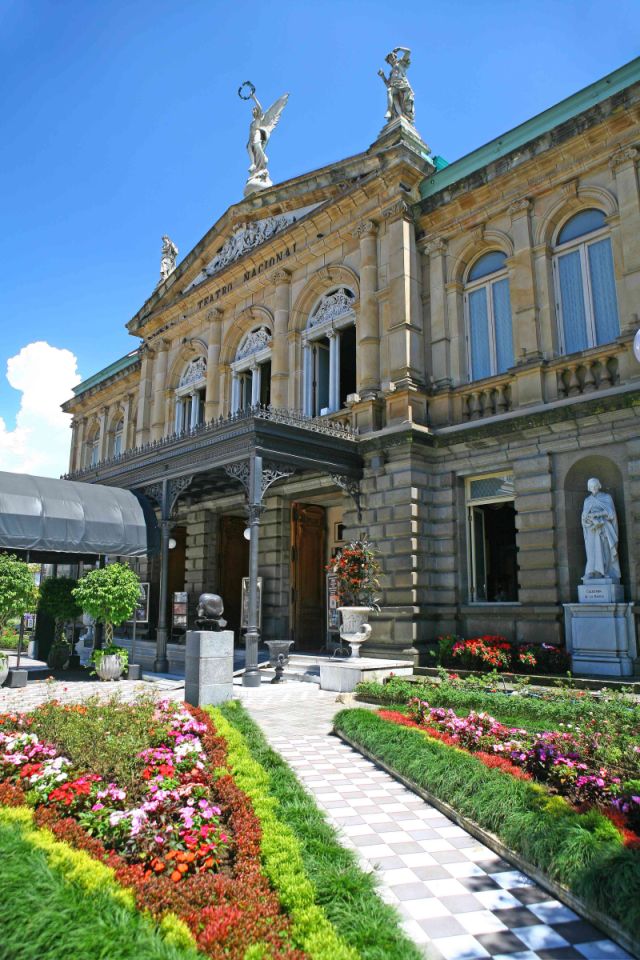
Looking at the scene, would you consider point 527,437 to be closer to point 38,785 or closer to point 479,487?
point 479,487

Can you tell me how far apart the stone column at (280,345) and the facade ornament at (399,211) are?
406cm

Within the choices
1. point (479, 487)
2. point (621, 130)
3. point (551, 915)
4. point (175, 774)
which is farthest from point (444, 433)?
point (551, 915)

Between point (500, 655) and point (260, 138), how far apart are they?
772 inches

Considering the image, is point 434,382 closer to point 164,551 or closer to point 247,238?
point 164,551

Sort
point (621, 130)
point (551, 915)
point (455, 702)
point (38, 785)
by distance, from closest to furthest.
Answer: point (551, 915) → point (38, 785) → point (455, 702) → point (621, 130)

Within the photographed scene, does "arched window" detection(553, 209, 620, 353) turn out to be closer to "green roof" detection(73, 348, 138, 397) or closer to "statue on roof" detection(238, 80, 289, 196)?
"statue on roof" detection(238, 80, 289, 196)

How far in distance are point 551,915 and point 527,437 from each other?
1160cm

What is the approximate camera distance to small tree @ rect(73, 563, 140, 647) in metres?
15.0

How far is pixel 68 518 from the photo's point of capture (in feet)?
55.3

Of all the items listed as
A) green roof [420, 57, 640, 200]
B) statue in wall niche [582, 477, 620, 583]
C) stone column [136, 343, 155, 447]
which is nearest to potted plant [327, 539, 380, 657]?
statue in wall niche [582, 477, 620, 583]

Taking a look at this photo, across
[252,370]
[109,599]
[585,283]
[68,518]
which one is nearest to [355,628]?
[109,599]

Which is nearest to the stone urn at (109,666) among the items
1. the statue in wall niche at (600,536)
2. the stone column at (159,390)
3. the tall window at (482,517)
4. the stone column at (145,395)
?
the tall window at (482,517)

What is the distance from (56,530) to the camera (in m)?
16.5

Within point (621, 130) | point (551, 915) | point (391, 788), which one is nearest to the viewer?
point (551, 915)
